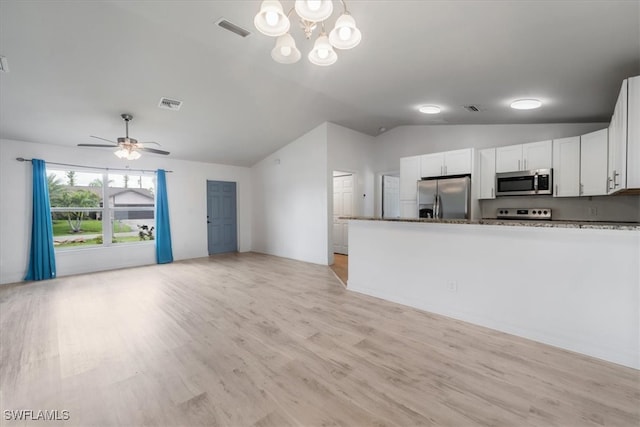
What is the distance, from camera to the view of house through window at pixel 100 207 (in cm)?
538

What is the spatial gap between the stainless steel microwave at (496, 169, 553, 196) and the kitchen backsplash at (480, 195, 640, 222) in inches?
13.0

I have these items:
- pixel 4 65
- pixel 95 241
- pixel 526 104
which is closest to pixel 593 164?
pixel 526 104

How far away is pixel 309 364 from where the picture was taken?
221 cm

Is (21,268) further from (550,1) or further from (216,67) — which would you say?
(550,1)

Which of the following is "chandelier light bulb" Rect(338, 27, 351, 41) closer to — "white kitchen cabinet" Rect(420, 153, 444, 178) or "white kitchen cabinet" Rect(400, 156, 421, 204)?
"white kitchen cabinet" Rect(420, 153, 444, 178)

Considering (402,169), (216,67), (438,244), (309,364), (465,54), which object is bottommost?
(309,364)

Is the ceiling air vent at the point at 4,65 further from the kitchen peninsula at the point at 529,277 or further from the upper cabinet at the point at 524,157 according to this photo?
the upper cabinet at the point at 524,157

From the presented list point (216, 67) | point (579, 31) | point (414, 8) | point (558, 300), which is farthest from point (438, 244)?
point (216, 67)

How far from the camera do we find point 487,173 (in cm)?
461

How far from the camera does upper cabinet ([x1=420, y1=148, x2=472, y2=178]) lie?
4.70 m

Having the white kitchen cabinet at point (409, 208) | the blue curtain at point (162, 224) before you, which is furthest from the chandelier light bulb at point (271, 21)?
the blue curtain at point (162, 224)

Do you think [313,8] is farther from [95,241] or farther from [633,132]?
[95,241]

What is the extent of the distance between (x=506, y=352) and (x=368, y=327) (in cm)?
124

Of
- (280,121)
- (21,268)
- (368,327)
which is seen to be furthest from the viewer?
(280,121)
